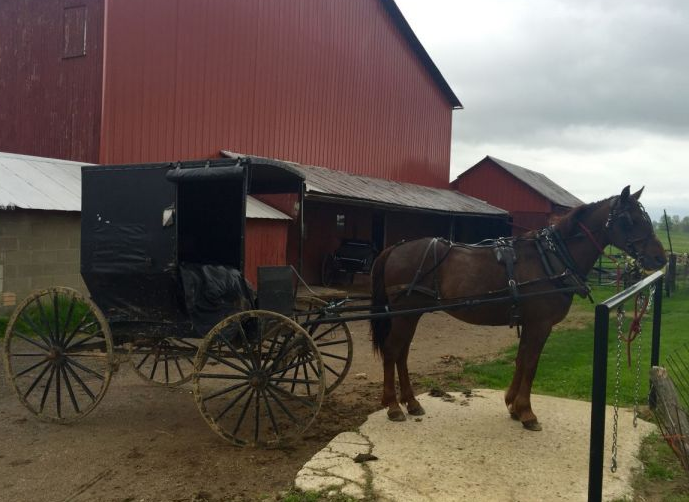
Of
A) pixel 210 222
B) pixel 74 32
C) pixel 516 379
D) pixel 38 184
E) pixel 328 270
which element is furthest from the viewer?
pixel 328 270

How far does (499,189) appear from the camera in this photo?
2605 cm

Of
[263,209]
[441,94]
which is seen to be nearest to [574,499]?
[263,209]

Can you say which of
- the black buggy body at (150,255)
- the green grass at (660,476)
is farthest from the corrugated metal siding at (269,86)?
the green grass at (660,476)

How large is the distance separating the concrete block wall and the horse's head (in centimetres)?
795

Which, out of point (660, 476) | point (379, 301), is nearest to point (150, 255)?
point (379, 301)

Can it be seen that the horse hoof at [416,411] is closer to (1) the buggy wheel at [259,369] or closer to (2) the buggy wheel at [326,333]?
(2) the buggy wheel at [326,333]

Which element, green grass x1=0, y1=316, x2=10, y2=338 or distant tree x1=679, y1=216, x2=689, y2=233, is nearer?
green grass x1=0, y1=316, x2=10, y2=338

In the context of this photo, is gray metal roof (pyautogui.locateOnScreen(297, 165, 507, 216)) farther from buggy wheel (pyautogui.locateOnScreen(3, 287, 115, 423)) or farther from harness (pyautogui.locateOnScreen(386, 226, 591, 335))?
buggy wheel (pyautogui.locateOnScreen(3, 287, 115, 423))

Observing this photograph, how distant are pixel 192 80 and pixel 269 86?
2505mm

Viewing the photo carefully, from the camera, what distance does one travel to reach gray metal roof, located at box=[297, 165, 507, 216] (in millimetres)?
13016

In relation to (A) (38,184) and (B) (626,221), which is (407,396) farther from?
(A) (38,184)

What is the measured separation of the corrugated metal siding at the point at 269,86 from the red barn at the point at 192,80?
0.03 meters

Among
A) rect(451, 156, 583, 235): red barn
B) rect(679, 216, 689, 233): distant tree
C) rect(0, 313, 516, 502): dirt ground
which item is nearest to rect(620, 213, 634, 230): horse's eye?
rect(0, 313, 516, 502): dirt ground

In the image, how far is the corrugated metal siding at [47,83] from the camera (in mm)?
11008
